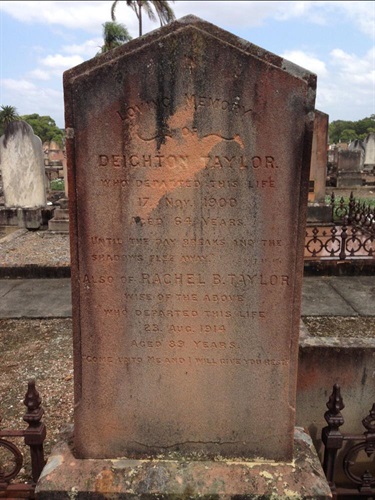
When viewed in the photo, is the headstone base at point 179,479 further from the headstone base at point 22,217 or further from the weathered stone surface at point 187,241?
the headstone base at point 22,217

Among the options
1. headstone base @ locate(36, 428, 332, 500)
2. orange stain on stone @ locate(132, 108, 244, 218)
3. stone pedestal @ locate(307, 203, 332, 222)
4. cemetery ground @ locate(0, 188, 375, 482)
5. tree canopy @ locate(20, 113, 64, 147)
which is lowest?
cemetery ground @ locate(0, 188, 375, 482)

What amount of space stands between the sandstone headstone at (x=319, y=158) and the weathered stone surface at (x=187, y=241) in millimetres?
10574

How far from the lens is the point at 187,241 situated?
2.25m

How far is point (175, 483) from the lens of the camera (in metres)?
2.38

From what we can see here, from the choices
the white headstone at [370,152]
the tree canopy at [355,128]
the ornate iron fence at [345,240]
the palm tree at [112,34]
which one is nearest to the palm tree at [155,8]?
the palm tree at [112,34]

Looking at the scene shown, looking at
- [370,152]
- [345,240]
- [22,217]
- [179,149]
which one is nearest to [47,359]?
[179,149]

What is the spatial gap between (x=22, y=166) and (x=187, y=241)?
1150cm

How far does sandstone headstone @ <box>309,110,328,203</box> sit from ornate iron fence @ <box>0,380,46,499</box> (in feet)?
35.8

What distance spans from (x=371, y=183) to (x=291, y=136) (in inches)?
854

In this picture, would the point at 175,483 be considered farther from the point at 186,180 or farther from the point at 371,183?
the point at 371,183

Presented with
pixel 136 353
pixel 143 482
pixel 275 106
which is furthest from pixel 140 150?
pixel 143 482

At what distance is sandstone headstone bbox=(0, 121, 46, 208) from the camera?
12.2 metres

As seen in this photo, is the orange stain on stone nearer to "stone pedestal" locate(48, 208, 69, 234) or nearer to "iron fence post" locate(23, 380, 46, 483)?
"iron fence post" locate(23, 380, 46, 483)

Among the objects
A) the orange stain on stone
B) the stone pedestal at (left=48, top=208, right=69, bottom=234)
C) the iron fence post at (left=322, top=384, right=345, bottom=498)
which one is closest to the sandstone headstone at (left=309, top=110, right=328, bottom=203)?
the stone pedestal at (left=48, top=208, right=69, bottom=234)
